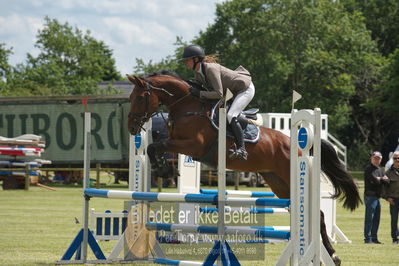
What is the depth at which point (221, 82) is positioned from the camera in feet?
30.2

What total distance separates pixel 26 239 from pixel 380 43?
45327mm

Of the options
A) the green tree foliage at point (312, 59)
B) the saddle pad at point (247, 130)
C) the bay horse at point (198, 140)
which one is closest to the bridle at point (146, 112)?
the bay horse at point (198, 140)

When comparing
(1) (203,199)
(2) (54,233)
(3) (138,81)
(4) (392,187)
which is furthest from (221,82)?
(4) (392,187)

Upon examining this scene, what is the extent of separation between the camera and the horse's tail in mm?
9375

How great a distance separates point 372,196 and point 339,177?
4203 millimetres

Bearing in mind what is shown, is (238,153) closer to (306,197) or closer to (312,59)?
(306,197)

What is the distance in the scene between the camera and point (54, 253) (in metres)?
9.95

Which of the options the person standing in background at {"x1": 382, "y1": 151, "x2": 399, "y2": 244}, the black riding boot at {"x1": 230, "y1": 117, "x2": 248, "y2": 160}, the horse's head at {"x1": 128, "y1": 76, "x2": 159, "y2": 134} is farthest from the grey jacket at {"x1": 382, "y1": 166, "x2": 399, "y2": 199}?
the horse's head at {"x1": 128, "y1": 76, "x2": 159, "y2": 134}

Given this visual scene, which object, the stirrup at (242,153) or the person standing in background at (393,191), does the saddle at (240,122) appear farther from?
the person standing in background at (393,191)

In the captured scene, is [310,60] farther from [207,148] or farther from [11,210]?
[207,148]

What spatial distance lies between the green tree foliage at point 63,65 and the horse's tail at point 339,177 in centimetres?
5182

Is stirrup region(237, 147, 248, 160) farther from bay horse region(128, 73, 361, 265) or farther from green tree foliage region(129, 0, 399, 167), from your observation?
green tree foliage region(129, 0, 399, 167)

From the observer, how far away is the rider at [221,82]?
902 cm

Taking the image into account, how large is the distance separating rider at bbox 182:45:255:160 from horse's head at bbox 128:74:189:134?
231mm
